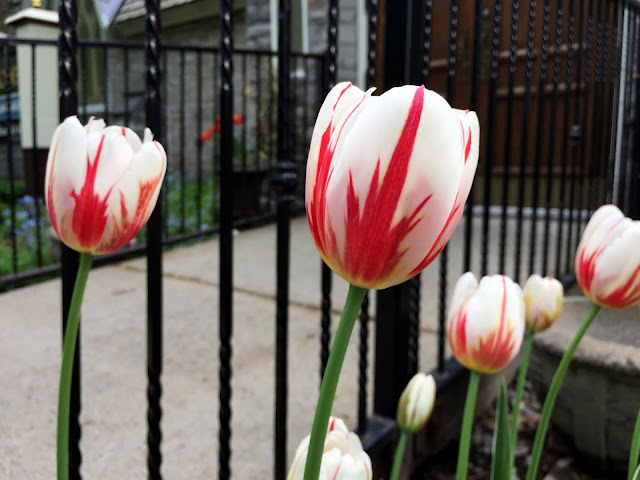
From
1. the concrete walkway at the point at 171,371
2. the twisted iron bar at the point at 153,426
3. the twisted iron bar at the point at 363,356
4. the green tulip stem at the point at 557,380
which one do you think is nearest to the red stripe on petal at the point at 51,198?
the twisted iron bar at the point at 153,426

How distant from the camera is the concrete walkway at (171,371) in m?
1.28

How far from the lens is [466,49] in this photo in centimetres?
510

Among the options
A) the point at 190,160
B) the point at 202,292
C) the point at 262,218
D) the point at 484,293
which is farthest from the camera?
the point at 190,160

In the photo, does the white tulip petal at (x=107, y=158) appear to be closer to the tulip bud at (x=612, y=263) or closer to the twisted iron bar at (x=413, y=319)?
the tulip bud at (x=612, y=263)

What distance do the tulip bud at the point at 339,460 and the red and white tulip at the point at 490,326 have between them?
0.69 ft

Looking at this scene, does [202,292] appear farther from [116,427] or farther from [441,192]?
[441,192]

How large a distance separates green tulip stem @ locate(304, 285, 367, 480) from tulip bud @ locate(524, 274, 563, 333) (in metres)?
0.52

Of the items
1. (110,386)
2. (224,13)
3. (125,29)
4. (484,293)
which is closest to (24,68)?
(125,29)

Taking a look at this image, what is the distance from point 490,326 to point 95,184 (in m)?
0.39

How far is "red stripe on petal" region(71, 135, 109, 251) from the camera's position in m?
0.41

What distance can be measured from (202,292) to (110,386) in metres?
1.06

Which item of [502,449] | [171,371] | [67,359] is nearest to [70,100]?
[67,359]

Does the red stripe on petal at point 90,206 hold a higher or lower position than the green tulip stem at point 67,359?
higher

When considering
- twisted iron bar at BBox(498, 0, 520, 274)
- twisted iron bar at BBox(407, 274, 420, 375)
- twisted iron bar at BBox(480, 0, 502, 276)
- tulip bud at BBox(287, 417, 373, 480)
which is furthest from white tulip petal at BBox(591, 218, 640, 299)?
twisted iron bar at BBox(498, 0, 520, 274)
